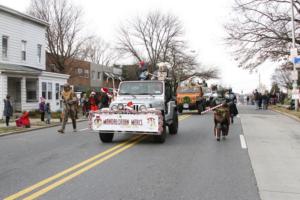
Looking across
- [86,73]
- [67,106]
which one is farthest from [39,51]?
[86,73]

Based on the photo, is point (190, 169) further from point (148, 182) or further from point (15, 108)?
point (15, 108)

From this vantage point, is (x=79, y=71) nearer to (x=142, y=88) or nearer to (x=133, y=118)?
(x=142, y=88)

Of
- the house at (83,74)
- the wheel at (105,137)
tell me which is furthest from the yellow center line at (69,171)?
the house at (83,74)

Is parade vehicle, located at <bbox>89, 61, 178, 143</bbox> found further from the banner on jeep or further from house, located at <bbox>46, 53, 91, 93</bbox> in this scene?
house, located at <bbox>46, 53, 91, 93</bbox>

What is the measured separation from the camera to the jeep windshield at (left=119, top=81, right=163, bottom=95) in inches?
515

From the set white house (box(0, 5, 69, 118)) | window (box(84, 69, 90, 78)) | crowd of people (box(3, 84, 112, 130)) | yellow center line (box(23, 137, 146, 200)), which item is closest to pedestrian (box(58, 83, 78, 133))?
crowd of people (box(3, 84, 112, 130))

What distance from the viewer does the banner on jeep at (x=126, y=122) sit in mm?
10797

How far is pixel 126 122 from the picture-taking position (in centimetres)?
1103

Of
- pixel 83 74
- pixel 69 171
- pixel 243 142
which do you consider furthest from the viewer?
pixel 83 74

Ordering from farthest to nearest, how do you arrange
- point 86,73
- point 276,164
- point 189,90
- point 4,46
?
point 86,73
point 189,90
point 4,46
point 276,164

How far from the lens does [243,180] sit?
269 inches

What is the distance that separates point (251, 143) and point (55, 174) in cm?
646

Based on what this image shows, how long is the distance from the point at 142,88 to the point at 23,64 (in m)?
17.1

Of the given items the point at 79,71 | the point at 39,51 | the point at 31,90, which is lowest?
the point at 31,90
